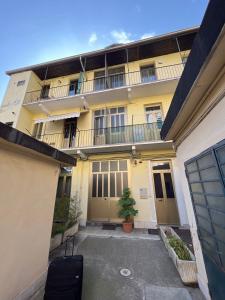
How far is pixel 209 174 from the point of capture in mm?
1902

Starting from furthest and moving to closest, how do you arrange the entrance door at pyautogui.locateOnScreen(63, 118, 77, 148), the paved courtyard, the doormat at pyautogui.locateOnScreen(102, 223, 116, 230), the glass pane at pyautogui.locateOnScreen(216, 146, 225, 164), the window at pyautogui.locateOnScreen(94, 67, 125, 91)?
the window at pyautogui.locateOnScreen(94, 67, 125, 91)
the entrance door at pyautogui.locateOnScreen(63, 118, 77, 148)
the doormat at pyautogui.locateOnScreen(102, 223, 116, 230)
the paved courtyard
the glass pane at pyautogui.locateOnScreen(216, 146, 225, 164)

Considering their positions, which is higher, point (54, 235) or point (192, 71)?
point (192, 71)

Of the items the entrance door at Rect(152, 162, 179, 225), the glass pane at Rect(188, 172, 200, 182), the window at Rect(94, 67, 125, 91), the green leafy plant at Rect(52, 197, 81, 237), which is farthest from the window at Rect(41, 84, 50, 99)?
the glass pane at Rect(188, 172, 200, 182)

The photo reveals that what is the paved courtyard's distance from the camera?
240cm

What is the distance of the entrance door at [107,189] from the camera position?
6824 mm

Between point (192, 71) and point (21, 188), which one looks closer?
point (192, 71)

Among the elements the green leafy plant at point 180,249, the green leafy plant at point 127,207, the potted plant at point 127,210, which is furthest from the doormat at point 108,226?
the green leafy plant at point 180,249

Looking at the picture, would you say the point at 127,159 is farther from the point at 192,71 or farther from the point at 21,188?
the point at 192,71

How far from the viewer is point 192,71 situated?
1.51 metres

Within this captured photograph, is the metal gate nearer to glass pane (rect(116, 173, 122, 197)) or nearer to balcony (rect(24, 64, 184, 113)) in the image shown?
glass pane (rect(116, 173, 122, 197))

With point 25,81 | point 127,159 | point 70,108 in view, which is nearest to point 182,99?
point 127,159

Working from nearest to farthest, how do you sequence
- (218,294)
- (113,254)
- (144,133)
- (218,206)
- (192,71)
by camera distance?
(192,71), (218,206), (218,294), (113,254), (144,133)

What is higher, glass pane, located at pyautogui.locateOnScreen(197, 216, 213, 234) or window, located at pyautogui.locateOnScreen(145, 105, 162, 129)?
window, located at pyautogui.locateOnScreen(145, 105, 162, 129)

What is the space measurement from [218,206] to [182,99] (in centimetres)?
146
